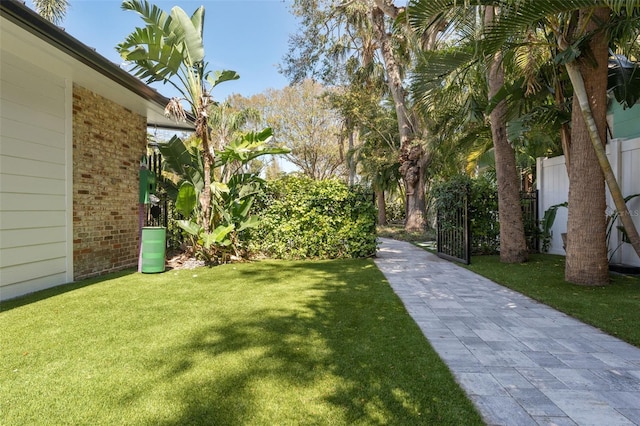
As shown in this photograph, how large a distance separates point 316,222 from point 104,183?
461 centimetres

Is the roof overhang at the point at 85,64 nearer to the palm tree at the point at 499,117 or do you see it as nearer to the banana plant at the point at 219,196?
the banana plant at the point at 219,196

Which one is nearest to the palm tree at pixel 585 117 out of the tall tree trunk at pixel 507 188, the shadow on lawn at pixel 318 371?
the tall tree trunk at pixel 507 188

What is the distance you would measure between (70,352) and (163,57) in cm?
522

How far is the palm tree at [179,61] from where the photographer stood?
604cm

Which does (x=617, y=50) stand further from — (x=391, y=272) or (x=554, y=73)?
(x=391, y=272)

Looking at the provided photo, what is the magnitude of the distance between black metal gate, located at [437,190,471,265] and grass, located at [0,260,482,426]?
3.38m

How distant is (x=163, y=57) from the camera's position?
623cm

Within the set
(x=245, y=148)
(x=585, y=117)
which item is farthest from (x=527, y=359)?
(x=245, y=148)

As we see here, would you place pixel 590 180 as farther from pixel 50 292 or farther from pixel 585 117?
pixel 50 292

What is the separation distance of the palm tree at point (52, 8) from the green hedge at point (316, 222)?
13.5 meters

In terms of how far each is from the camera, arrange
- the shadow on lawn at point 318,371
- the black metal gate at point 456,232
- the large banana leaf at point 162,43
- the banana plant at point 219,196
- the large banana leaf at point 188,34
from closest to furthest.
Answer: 1. the shadow on lawn at point 318,371
2. the large banana leaf at point 162,43
3. the large banana leaf at point 188,34
4. the banana plant at point 219,196
5. the black metal gate at point 456,232

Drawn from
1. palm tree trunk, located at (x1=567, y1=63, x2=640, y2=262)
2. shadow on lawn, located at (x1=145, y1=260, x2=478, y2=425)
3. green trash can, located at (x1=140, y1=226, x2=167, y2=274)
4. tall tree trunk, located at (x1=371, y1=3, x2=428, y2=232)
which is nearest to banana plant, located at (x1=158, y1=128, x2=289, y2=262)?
green trash can, located at (x1=140, y1=226, x2=167, y2=274)

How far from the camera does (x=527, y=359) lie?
9.64ft

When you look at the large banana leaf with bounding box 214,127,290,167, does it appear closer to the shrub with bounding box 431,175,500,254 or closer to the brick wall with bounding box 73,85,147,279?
the brick wall with bounding box 73,85,147,279
